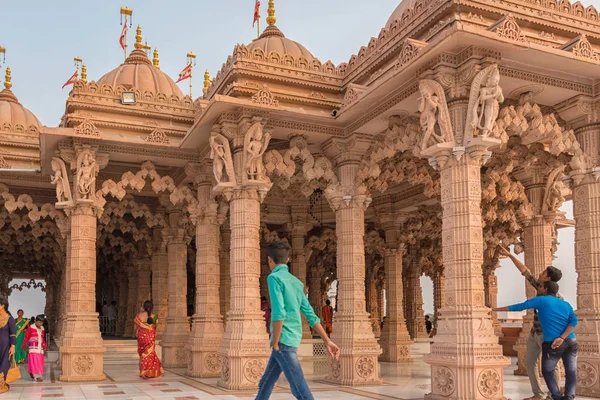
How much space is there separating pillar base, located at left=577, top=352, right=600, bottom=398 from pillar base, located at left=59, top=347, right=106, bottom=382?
26.2 ft

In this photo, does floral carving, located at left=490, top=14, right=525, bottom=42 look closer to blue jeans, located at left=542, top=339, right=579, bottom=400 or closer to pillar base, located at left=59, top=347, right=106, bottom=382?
blue jeans, located at left=542, top=339, right=579, bottom=400

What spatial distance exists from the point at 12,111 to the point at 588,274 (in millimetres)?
15913

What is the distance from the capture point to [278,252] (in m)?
5.18

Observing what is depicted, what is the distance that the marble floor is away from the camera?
9414 mm

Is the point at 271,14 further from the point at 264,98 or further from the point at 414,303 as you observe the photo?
the point at 414,303

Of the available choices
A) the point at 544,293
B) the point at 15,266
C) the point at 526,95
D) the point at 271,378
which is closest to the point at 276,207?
the point at 526,95

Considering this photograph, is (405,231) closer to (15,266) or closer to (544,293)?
(544,293)

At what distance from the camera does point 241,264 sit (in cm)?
1037

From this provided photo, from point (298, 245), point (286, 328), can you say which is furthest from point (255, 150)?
point (298, 245)

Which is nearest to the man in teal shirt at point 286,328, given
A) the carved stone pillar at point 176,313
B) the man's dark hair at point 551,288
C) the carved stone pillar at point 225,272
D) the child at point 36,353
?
the man's dark hair at point 551,288

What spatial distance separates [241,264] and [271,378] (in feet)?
17.3

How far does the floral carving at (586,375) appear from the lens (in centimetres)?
900

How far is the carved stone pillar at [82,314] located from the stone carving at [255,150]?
135 inches

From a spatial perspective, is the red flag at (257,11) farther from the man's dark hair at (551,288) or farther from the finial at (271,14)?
the man's dark hair at (551,288)
